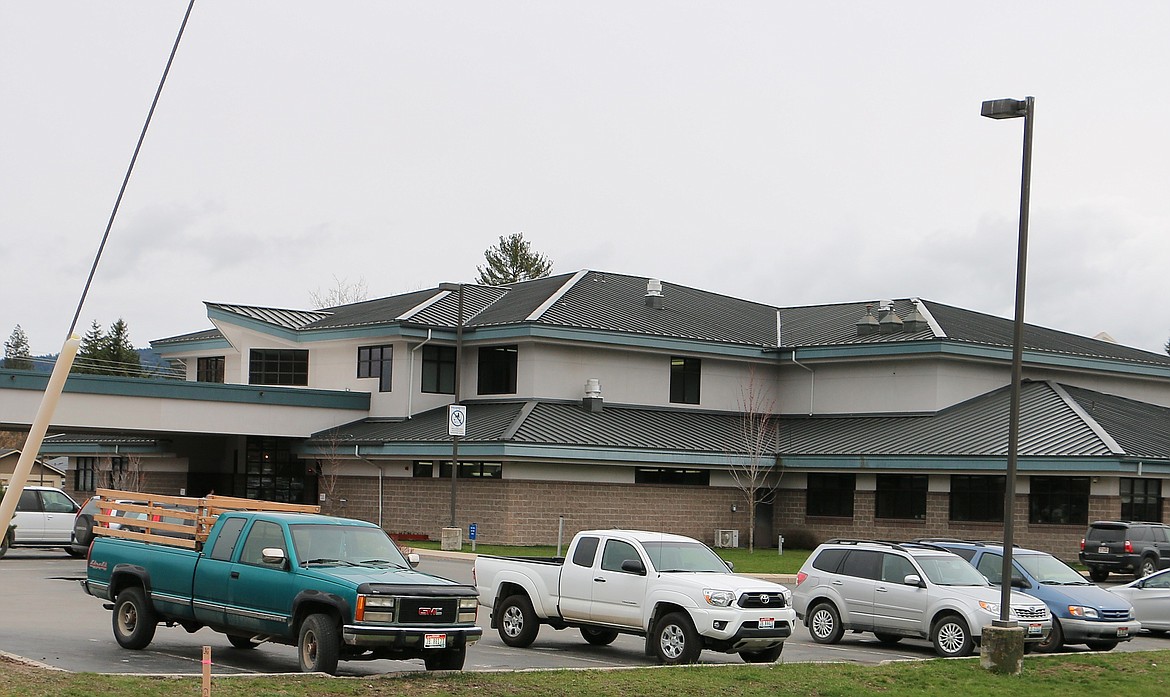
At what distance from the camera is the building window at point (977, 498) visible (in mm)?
42406

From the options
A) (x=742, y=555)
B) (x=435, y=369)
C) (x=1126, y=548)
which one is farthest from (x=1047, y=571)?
(x=435, y=369)

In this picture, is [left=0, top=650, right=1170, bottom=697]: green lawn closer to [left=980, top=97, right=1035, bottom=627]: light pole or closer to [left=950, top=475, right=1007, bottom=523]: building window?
[left=980, top=97, right=1035, bottom=627]: light pole

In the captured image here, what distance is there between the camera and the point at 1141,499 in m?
41.1

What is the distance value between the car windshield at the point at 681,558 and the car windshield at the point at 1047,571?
6140 mm

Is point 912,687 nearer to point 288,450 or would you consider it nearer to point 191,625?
point 191,625

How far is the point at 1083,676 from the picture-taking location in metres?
17.5

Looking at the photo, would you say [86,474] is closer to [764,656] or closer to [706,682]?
[764,656]

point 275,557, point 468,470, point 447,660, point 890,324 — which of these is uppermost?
point 890,324

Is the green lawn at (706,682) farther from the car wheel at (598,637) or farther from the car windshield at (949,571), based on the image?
the car wheel at (598,637)

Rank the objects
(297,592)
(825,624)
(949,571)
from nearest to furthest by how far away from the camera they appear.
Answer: (297,592)
(949,571)
(825,624)

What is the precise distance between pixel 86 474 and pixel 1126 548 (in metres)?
45.8

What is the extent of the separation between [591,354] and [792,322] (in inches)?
467

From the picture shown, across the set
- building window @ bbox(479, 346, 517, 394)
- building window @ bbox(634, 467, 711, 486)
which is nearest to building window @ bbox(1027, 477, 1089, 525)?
building window @ bbox(634, 467, 711, 486)

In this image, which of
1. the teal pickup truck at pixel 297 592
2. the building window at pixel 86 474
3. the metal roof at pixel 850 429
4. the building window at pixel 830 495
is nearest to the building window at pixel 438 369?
the metal roof at pixel 850 429
